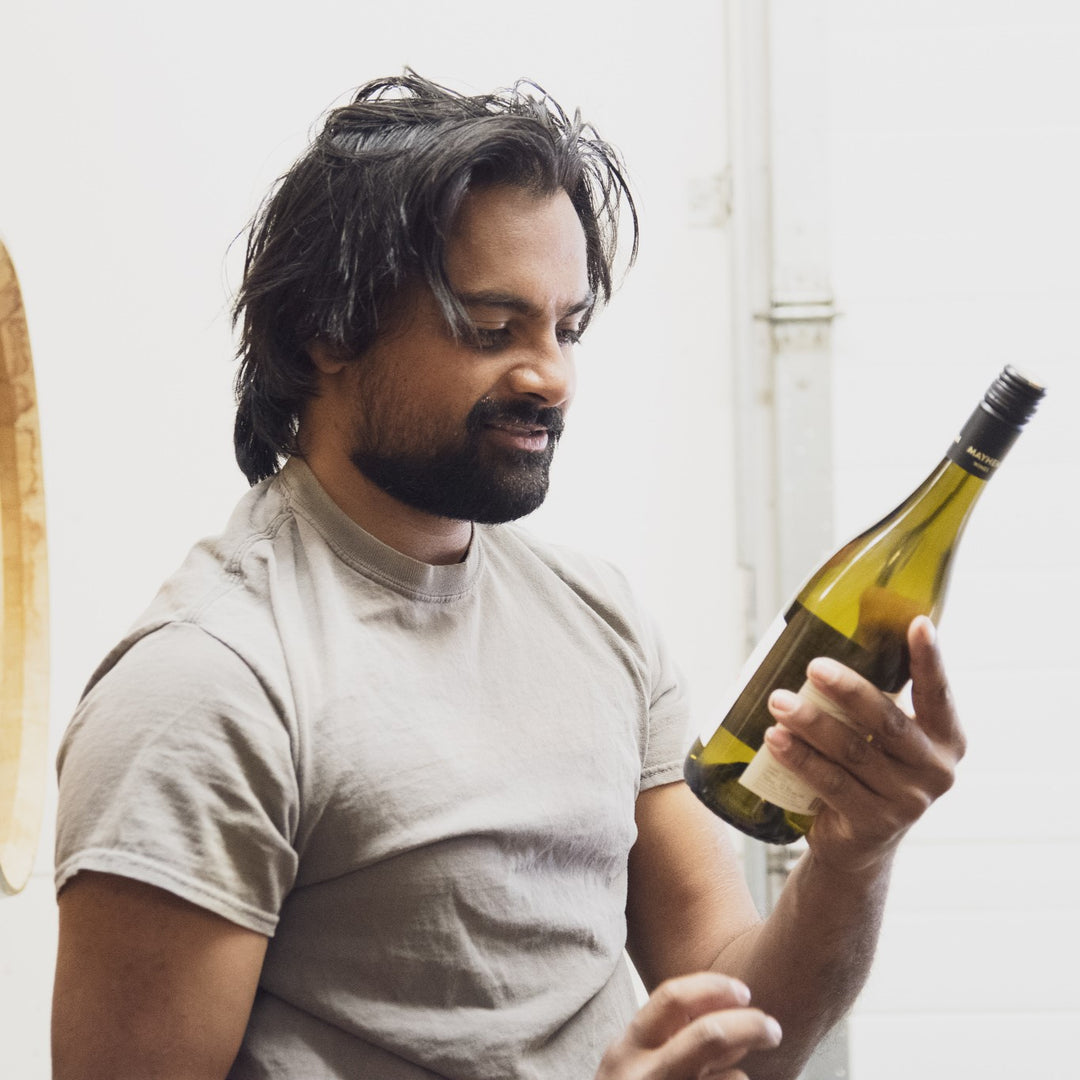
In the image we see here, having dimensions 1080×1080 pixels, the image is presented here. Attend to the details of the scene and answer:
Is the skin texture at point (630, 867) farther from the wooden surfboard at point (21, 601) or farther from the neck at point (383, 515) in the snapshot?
the wooden surfboard at point (21, 601)

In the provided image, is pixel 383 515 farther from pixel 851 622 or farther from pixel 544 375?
pixel 851 622

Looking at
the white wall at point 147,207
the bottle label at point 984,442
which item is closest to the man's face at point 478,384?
the bottle label at point 984,442

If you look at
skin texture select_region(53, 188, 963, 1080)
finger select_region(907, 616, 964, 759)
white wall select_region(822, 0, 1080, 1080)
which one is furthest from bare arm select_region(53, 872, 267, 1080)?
white wall select_region(822, 0, 1080, 1080)

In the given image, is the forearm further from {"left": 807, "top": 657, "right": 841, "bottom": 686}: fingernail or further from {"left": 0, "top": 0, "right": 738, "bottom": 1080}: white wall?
{"left": 0, "top": 0, "right": 738, "bottom": 1080}: white wall

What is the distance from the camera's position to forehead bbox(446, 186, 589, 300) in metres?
1.05

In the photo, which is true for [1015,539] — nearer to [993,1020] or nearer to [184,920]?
[993,1020]

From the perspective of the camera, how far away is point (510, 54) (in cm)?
208

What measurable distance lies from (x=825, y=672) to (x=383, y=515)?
0.43 meters

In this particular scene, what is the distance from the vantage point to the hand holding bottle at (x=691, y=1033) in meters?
0.75

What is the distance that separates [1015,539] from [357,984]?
5.09ft

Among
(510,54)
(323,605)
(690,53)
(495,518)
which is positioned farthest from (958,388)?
Answer: (323,605)

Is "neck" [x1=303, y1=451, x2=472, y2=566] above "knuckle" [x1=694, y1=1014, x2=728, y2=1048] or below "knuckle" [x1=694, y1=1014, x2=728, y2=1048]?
above

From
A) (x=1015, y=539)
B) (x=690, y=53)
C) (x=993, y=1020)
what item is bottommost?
(x=993, y=1020)

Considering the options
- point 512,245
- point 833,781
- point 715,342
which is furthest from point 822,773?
point 715,342
